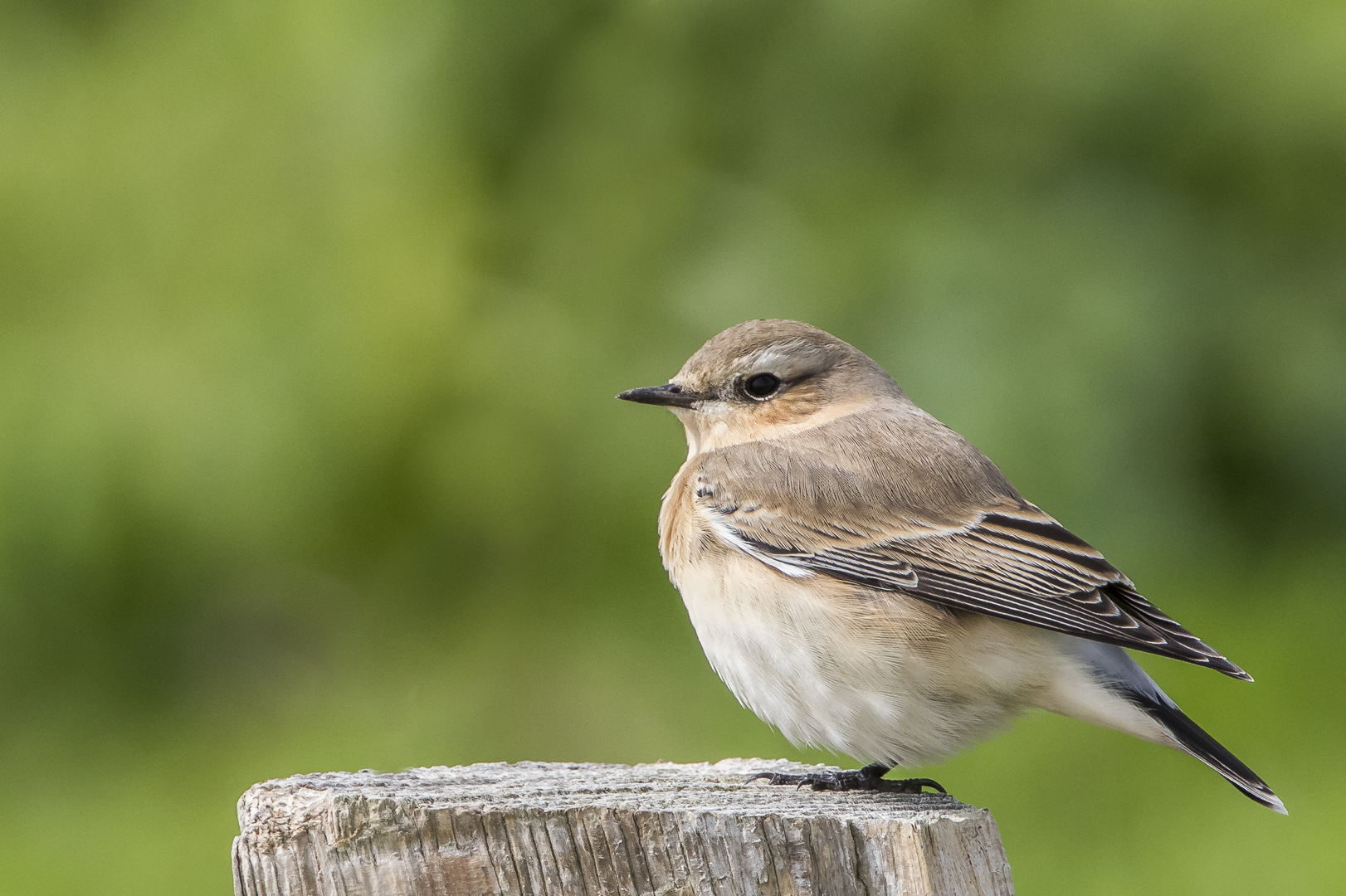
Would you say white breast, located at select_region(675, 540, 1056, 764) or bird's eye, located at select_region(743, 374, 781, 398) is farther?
bird's eye, located at select_region(743, 374, 781, 398)

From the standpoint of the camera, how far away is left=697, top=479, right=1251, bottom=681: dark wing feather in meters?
4.37

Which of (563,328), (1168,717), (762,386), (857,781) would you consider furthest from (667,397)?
(563,328)

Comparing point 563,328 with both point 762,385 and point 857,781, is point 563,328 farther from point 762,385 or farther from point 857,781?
point 857,781

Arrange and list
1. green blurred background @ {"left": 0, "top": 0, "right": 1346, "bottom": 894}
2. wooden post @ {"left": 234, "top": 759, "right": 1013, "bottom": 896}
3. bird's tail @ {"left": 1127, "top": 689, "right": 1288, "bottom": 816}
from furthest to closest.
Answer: green blurred background @ {"left": 0, "top": 0, "right": 1346, "bottom": 894}, bird's tail @ {"left": 1127, "top": 689, "right": 1288, "bottom": 816}, wooden post @ {"left": 234, "top": 759, "right": 1013, "bottom": 896}

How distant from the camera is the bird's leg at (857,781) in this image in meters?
4.38

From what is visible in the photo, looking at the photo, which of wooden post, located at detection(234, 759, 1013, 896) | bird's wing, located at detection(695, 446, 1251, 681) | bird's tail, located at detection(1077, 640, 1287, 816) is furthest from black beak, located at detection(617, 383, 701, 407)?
wooden post, located at detection(234, 759, 1013, 896)

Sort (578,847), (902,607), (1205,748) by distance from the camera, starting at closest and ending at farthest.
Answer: (578,847) → (1205,748) → (902,607)

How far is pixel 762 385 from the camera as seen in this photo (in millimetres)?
5676

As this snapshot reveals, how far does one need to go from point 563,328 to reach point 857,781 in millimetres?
4706

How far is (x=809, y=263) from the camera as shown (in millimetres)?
8305

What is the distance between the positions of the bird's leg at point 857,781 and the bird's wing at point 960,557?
0.58m

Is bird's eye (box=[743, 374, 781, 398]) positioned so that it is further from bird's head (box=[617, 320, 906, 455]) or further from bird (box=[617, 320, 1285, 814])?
bird (box=[617, 320, 1285, 814])

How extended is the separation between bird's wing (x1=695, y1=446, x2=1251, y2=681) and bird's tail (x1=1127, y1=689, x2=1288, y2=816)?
9.6 inches

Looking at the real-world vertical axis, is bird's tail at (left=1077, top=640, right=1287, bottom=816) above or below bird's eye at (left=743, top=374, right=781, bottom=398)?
below
